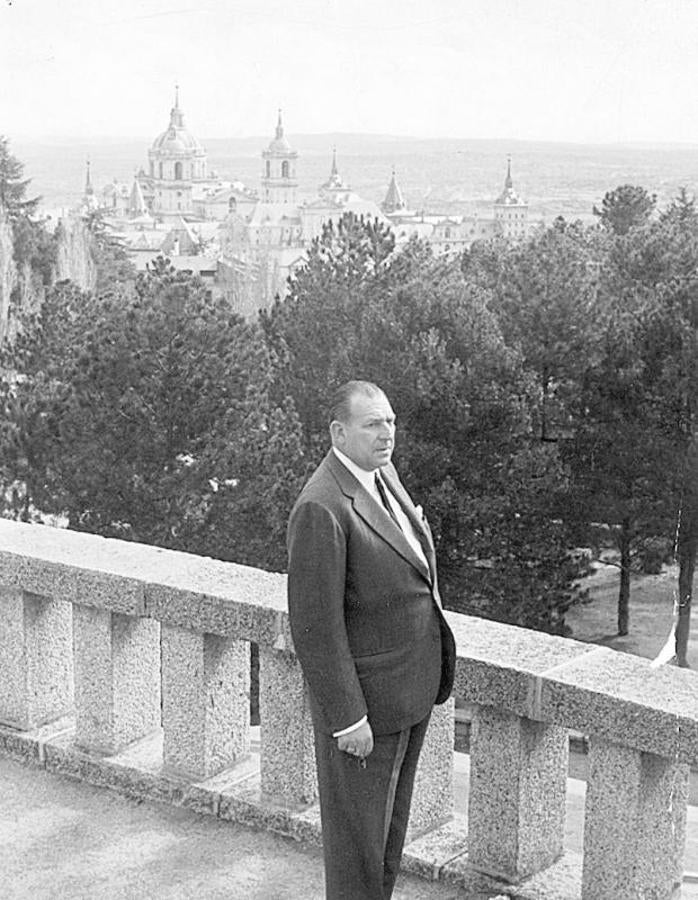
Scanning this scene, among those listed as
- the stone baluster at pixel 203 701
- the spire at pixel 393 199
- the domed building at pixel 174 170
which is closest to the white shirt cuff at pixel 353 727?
the stone baluster at pixel 203 701

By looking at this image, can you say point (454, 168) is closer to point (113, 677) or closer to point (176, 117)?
point (176, 117)

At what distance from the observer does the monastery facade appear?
33344 millimetres

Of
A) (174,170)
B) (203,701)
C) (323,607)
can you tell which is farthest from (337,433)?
(174,170)

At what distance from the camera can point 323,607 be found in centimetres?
286

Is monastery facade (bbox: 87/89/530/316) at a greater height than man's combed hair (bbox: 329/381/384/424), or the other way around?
man's combed hair (bbox: 329/381/384/424)

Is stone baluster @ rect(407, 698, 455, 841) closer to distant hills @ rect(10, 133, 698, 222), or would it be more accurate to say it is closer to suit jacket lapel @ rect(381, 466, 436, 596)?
suit jacket lapel @ rect(381, 466, 436, 596)

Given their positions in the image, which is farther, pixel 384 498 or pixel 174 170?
pixel 174 170

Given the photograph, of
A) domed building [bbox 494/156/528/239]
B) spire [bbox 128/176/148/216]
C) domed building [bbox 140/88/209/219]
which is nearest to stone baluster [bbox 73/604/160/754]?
domed building [bbox 494/156/528/239]

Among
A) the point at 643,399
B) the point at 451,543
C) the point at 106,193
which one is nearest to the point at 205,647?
the point at 451,543

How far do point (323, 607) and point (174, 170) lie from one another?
5239 centimetres

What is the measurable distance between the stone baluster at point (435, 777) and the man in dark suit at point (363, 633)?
A: 352mm

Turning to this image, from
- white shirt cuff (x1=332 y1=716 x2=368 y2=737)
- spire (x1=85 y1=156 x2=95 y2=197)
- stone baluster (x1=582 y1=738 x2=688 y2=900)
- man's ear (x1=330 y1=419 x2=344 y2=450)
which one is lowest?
spire (x1=85 y1=156 x2=95 y2=197)

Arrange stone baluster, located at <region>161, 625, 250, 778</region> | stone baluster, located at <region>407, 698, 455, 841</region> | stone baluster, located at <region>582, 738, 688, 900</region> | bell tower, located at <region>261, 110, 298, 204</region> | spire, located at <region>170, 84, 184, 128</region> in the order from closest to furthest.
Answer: stone baluster, located at <region>582, 738, 688, 900</region> → stone baluster, located at <region>407, 698, 455, 841</region> → stone baluster, located at <region>161, 625, 250, 778</region> → spire, located at <region>170, 84, 184, 128</region> → bell tower, located at <region>261, 110, 298, 204</region>

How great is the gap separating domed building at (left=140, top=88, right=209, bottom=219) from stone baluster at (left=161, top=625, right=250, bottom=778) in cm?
3946
